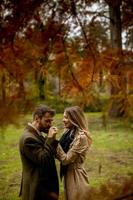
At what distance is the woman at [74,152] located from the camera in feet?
13.1

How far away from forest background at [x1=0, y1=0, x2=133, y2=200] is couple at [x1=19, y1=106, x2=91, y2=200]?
71 cm

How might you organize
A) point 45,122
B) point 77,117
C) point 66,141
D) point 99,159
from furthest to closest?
1. point 99,159
2. point 66,141
3. point 77,117
4. point 45,122

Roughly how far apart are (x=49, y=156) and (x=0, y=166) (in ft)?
15.9

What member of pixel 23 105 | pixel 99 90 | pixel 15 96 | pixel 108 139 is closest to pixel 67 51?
pixel 99 90

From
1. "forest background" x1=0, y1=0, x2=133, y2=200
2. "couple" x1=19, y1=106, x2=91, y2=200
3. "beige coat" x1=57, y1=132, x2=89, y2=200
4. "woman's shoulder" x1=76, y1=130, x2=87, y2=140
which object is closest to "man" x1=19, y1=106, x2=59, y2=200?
"couple" x1=19, y1=106, x2=91, y2=200

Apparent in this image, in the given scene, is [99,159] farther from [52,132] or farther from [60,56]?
[60,56]

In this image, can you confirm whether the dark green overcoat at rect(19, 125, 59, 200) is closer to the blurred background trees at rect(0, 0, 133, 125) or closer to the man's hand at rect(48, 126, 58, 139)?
the man's hand at rect(48, 126, 58, 139)

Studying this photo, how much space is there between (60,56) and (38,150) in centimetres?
101

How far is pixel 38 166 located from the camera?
388 cm

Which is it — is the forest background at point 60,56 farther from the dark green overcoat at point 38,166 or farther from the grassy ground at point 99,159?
the grassy ground at point 99,159

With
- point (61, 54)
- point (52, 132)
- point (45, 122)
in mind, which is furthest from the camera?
point (45, 122)

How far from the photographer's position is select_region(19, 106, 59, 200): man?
383 centimetres

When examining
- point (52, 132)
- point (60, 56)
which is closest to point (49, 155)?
point (52, 132)

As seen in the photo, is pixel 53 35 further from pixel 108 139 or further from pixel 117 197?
pixel 108 139
